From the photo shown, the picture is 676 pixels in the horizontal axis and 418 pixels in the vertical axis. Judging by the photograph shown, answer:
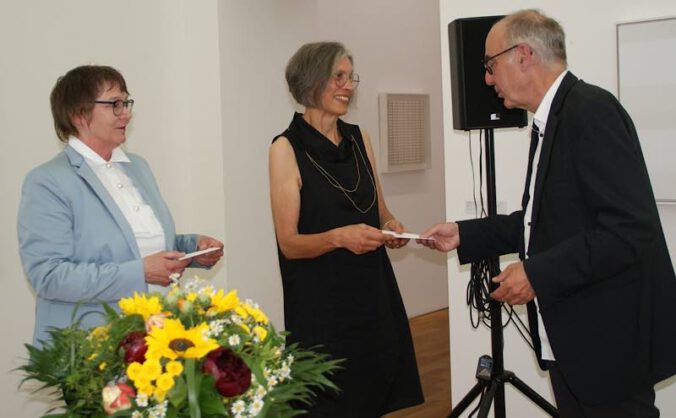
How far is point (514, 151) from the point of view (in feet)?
12.9

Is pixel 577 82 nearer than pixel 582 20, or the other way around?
pixel 577 82

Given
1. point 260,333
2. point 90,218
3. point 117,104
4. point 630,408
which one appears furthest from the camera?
point 117,104

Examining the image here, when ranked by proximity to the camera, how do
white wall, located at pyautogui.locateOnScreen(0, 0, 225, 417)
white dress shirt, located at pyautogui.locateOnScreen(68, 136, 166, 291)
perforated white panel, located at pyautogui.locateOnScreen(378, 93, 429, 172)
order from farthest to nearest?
perforated white panel, located at pyautogui.locateOnScreen(378, 93, 429, 172)
white wall, located at pyautogui.locateOnScreen(0, 0, 225, 417)
white dress shirt, located at pyautogui.locateOnScreen(68, 136, 166, 291)

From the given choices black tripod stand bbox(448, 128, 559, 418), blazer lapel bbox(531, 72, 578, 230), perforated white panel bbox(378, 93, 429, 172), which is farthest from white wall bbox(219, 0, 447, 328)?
blazer lapel bbox(531, 72, 578, 230)

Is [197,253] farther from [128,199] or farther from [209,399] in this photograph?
[209,399]

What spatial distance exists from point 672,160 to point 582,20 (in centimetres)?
81

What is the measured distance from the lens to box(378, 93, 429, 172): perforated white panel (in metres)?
7.09

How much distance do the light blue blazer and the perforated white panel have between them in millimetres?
4635

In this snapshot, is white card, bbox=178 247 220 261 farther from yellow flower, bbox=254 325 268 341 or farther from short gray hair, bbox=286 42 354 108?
yellow flower, bbox=254 325 268 341

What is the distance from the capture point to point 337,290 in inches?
121

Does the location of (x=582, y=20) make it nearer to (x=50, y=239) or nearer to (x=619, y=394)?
(x=619, y=394)

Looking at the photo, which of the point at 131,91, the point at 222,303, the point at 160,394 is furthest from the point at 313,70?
the point at 160,394

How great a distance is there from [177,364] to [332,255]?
1.72 m

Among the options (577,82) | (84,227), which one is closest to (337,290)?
(84,227)
